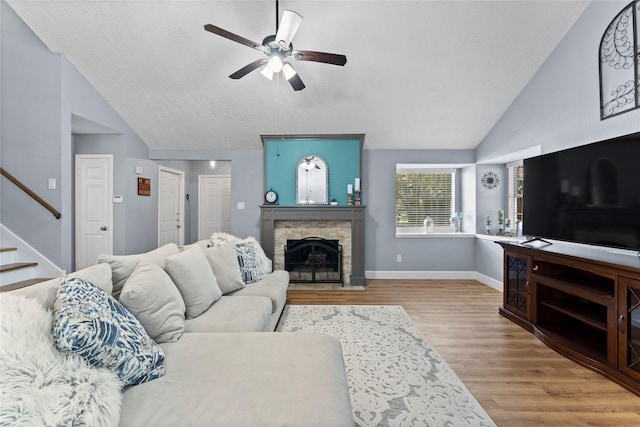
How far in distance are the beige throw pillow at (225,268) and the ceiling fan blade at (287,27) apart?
1.88 meters

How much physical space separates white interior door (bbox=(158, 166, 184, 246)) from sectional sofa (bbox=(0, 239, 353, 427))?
13.6 ft

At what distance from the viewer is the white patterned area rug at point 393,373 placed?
1.65m

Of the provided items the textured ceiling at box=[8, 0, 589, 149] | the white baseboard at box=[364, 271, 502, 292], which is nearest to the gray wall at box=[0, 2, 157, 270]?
the textured ceiling at box=[8, 0, 589, 149]

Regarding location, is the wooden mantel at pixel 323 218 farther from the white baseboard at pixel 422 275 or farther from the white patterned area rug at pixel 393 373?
the white patterned area rug at pixel 393 373

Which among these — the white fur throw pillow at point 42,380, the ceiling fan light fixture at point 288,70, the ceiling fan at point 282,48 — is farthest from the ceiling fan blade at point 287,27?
the white fur throw pillow at point 42,380

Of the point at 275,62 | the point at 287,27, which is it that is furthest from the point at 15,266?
the point at 287,27

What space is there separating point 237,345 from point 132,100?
4139 millimetres

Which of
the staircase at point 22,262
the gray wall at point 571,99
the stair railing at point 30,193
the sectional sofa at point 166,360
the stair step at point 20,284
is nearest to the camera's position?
the sectional sofa at point 166,360

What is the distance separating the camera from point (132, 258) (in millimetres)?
1811

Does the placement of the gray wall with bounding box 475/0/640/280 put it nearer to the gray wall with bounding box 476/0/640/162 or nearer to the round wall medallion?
the gray wall with bounding box 476/0/640/162

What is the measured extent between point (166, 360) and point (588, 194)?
3248mm

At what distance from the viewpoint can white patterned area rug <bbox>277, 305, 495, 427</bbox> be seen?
5.42ft

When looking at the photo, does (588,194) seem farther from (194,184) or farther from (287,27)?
(194,184)

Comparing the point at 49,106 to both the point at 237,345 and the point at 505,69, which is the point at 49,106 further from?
the point at 505,69
